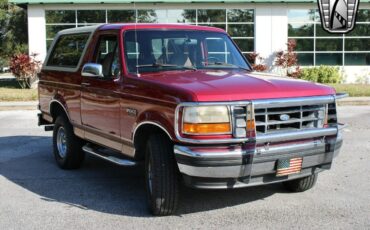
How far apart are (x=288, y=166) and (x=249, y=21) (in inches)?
797

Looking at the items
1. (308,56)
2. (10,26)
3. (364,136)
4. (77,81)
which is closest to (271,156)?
(77,81)

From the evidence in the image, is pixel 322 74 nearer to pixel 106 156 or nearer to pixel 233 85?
pixel 106 156

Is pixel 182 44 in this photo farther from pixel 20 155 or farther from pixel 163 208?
pixel 20 155

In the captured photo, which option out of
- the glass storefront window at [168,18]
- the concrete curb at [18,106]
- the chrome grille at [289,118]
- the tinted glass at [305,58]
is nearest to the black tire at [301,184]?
the chrome grille at [289,118]

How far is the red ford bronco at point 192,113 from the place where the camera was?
502 centimetres

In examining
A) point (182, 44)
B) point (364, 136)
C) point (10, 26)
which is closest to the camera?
point (182, 44)

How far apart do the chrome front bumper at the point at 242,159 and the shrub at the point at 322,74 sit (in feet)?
63.7

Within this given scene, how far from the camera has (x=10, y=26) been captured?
4181 cm

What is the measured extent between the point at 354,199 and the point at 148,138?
8.03 feet

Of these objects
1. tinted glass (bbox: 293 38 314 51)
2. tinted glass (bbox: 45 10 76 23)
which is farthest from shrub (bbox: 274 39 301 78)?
tinted glass (bbox: 45 10 76 23)

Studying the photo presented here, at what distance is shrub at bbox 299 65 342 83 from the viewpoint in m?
24.4

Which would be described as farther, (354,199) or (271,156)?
(354,199)

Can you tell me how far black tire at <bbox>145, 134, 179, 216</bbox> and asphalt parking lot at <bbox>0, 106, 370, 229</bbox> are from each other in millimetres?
152

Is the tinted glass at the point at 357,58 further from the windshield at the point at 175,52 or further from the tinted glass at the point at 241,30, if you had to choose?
the windshield at the point at 175,52
